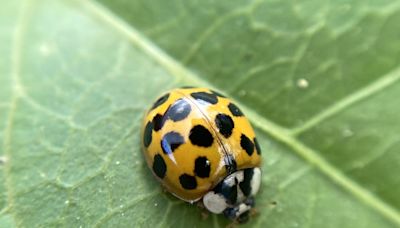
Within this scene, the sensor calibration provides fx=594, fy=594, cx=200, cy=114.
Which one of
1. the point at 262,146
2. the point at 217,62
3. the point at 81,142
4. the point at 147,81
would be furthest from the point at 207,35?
the point at 81,142

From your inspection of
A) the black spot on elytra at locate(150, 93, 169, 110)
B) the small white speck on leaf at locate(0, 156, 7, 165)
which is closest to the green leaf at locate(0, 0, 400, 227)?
the small white speck on leaf at locate(0, 156, 7, 165)

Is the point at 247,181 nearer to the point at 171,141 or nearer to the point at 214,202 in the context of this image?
the point at 214,202

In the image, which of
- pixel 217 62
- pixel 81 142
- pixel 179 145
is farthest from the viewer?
pixel 217 62

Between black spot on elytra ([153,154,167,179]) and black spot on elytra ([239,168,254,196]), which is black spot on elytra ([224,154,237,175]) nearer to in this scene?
black spot on elytra ([239,168,254,196])

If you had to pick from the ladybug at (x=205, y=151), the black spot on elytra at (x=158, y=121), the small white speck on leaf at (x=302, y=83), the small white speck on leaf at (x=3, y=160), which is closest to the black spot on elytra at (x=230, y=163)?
the ladybug at (x=205, y=151)

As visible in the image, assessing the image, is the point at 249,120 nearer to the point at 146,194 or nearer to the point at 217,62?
the point at 217,62

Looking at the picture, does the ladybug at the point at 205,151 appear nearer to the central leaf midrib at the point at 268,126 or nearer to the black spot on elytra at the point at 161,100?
the black spot on elytra at the point at 161,100

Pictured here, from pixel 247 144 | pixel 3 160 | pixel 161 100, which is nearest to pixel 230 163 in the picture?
pixel 247 144
